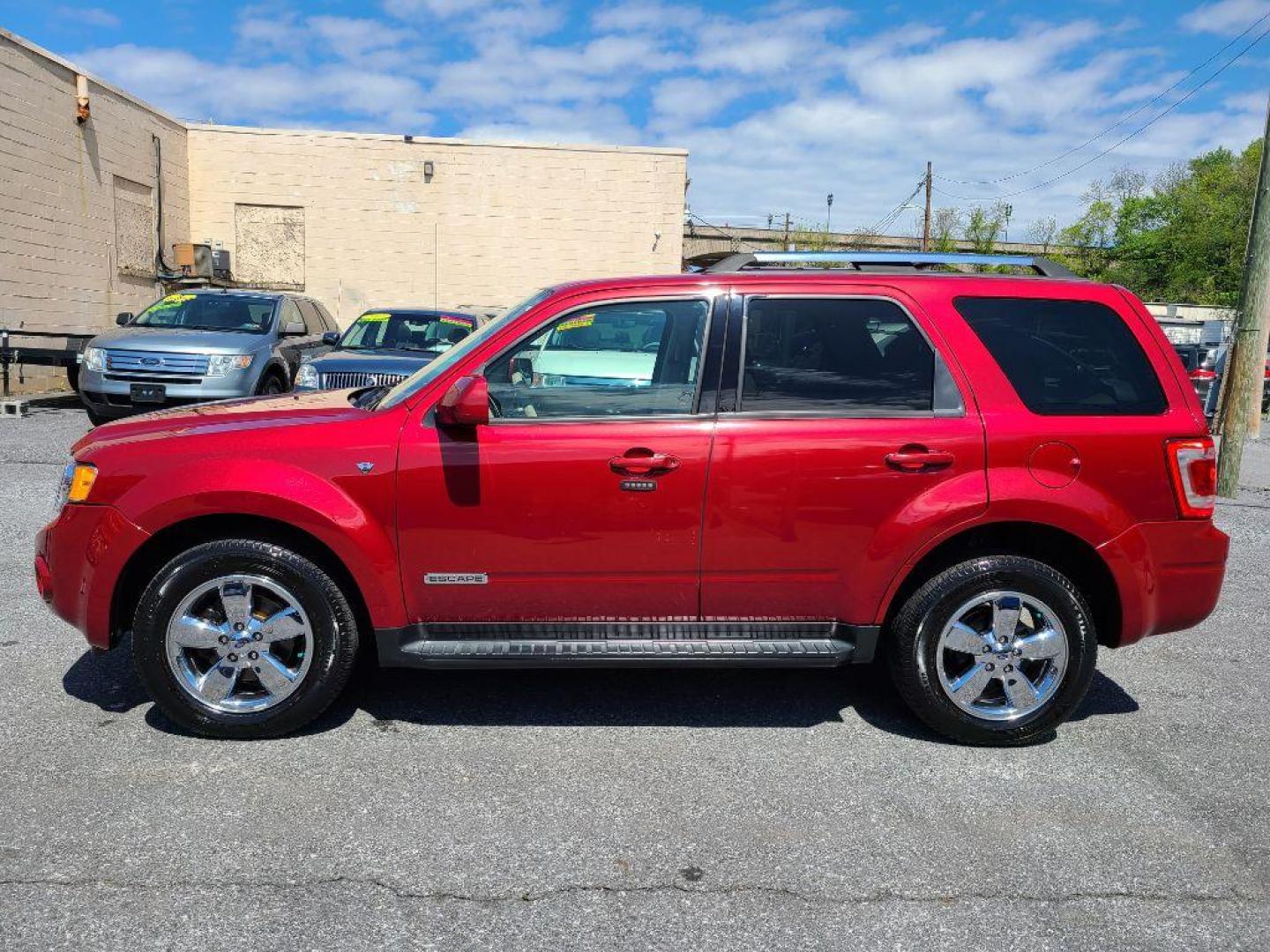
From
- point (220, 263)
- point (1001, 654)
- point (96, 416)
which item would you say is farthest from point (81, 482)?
point (220, 263)

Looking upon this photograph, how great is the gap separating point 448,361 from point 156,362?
802 centimetres

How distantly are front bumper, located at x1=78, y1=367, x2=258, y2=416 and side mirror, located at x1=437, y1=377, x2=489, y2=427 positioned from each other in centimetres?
775

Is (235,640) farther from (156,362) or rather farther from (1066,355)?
(156,362)

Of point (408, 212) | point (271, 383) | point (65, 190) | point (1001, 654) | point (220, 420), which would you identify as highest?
point (408, 212)

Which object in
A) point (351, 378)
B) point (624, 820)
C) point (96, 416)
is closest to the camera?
point (624, 820)

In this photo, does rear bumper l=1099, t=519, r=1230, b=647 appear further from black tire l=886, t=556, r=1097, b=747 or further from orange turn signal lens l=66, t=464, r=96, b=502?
orange turn signal lens l=66, t=464, r=96, b=502

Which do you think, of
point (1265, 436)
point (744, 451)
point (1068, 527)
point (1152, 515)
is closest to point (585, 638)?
point (744, 451)

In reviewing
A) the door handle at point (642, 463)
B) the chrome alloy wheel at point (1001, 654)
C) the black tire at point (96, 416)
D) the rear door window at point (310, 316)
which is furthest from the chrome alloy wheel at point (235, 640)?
the rear door window at point (310, 316)

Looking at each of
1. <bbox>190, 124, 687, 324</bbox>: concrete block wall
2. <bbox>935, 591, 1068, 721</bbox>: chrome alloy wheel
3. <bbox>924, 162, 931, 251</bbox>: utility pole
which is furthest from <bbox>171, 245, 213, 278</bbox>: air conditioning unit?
<bbox>924, 162, 931, 251</bbox>: utility pole

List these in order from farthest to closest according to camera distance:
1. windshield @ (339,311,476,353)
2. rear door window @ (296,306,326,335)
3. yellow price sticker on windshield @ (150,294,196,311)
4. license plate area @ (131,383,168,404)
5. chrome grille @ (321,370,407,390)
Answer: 1. rear door window @ (296,306,326,335)
2. yellow price sticker on windshield @ (150,294,196,311)
3. windshield @ (339,311,476,353)
4. license plate area @ (131,383,168,404)
5. chrome grille @ (321,370,407,390)

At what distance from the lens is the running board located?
3.83 meters

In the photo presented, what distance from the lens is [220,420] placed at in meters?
4.00

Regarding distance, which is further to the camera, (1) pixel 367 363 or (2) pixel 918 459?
(1) pixel 367 363

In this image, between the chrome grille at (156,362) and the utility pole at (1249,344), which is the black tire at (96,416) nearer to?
the chrome grille at (156,362)
